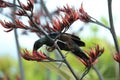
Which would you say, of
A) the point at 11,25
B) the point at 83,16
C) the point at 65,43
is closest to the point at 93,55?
the point at 65,43

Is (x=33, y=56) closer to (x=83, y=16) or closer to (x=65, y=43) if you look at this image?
(x=65, y=43)

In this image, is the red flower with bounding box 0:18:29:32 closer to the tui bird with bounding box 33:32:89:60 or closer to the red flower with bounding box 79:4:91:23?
the tui bird with bounding box 33:32:89:60

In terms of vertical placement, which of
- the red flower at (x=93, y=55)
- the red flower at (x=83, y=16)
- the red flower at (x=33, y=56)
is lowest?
the red flower at (x=93, y=55)

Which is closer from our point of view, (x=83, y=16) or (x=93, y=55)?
(x=93, y=55)

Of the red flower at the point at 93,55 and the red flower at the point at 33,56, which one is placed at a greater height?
the red flower at the point at 33,56

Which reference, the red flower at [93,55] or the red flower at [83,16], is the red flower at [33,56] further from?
the red flower at [83,16]

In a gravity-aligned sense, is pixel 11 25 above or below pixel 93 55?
above

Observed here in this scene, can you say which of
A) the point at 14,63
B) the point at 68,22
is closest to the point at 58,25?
the point at 68,22

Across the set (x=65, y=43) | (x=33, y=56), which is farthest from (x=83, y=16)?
(x=33, y=56)

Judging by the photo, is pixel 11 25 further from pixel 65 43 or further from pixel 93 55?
pixel 93 55

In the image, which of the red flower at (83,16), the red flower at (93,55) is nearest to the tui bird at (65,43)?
the red flower at (93,55)

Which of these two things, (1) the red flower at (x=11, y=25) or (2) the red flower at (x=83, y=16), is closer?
(1) the red flower at (x=11, y=25)

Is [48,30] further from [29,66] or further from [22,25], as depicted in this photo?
[29,66]

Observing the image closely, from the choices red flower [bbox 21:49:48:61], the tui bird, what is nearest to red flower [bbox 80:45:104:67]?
the tui bird
